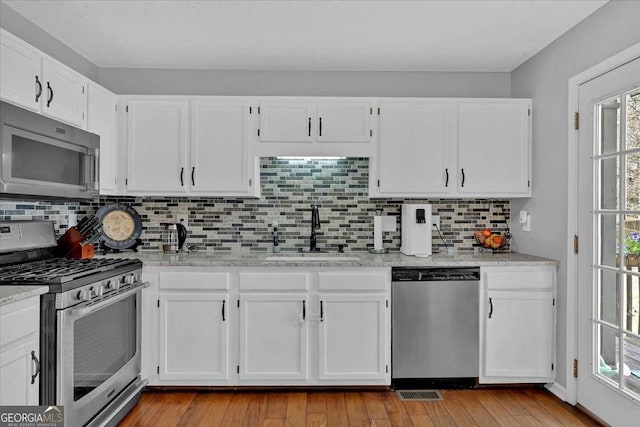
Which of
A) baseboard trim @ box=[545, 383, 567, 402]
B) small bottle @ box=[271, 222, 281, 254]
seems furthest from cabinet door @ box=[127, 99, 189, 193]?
baseboard trim @ box=[545, 383, 567, 402]

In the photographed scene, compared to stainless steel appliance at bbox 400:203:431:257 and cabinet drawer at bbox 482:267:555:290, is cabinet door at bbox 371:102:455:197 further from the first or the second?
cabinet drawer at bbox 482:267:555:290

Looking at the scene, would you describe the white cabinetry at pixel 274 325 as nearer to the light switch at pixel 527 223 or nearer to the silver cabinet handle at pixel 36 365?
the silver cabinet handle at pixel 36 365

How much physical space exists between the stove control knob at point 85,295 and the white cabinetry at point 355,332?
139 centimetres

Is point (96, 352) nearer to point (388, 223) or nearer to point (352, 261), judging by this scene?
point (352, 261)

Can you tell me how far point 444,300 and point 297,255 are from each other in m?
1.17

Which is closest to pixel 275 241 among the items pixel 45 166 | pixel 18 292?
pixel 45 166

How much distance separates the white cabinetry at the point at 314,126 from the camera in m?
3.28

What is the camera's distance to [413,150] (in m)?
3.31

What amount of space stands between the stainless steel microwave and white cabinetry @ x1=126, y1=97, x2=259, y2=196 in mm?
439

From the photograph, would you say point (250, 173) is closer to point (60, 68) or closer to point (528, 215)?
point (60, 68)

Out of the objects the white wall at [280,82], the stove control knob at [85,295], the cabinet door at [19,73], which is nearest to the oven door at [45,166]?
the cabinet door at [19,73]

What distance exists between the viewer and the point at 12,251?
2.52m

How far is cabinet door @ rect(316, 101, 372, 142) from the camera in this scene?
329 cm

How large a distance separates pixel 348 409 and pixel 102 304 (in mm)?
1591
